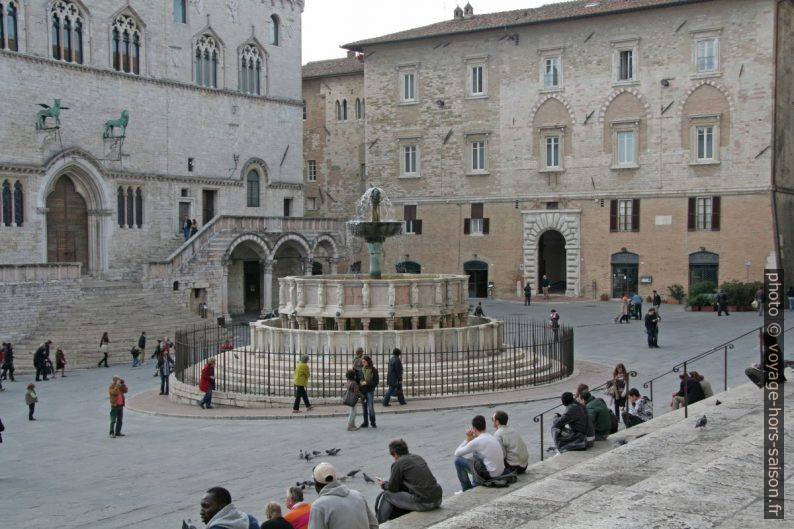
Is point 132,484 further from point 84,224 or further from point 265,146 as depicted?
point 265,146

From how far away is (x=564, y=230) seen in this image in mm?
45219

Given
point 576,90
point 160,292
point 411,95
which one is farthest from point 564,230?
point 160,292

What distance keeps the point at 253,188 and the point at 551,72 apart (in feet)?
50.3

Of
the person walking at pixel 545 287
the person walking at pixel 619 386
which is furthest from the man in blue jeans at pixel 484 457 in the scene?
the person walking at pixel 545 287

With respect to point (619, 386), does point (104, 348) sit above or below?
below

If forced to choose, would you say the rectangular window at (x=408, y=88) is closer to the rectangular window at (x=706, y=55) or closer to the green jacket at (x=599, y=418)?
the rectangular window at (x=706, y=55)

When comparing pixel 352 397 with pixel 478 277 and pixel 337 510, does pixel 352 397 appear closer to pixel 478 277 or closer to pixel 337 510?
pixel 337 510

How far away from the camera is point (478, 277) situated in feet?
157

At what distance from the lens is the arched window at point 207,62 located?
43.2 meters

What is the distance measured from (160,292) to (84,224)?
487 cm

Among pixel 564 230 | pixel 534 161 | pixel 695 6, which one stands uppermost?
pixel 695 6

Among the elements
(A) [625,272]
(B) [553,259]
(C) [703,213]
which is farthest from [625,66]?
(B) [553,259]

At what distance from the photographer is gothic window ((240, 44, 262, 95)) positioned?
4547cm

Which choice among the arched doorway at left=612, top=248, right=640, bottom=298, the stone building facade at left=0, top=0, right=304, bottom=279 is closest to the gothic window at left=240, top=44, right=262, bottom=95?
the stone building facade at left=0, top=0, right=304, bottom=279
